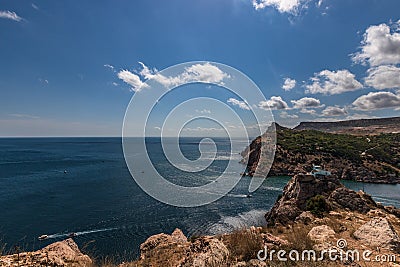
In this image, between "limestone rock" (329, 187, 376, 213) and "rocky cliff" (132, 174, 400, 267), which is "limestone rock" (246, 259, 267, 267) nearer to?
"rocky cliff" (132, 174, 400, 267)

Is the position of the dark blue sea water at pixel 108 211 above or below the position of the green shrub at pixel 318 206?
below

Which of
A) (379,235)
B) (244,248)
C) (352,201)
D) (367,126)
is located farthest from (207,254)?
(367,126)

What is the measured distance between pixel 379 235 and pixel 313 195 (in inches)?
734

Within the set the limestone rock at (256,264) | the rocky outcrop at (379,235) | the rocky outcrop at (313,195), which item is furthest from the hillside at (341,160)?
the limestone rock at (256,264)

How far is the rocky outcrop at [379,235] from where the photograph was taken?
281 inches

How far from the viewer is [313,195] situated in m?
24.8

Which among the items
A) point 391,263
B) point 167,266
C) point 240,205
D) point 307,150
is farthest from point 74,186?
point 307,150

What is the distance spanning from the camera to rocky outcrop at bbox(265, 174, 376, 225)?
19.6 metres

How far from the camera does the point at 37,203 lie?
34344 millimetres

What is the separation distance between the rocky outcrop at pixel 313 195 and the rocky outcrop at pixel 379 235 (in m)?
12.3

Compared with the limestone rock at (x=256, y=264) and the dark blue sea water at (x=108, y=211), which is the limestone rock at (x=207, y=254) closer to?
the limestone rock at (x=256, y=264)

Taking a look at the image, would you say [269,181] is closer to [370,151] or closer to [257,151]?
[257,151]

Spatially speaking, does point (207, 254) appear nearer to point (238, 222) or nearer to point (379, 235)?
point (379, 235)

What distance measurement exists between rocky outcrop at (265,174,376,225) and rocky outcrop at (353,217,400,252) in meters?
12.3
